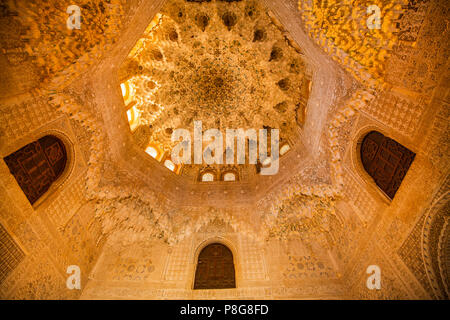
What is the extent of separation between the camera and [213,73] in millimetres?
8352

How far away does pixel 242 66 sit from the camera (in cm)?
803

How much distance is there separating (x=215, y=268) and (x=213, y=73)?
686cm

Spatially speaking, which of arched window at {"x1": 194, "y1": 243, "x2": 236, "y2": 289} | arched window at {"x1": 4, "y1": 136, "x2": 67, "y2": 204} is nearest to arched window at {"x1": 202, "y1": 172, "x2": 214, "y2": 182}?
arched window at {"x1": 194, "y1": 243, "x2": 236, "y2": 289}

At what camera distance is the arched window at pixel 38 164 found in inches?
142

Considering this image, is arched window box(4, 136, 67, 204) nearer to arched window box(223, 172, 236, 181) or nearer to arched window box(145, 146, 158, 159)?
arched window box(145, 146, 158, 159)

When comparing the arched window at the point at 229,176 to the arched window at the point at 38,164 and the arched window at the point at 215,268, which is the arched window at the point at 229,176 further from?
the arched window at the point at 38,164

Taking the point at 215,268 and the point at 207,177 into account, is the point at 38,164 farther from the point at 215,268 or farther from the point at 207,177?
the point at 207,177

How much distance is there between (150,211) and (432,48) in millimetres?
6702

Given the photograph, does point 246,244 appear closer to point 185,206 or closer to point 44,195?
point 185,206

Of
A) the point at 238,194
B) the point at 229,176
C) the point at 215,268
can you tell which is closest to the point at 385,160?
the point at 238,194

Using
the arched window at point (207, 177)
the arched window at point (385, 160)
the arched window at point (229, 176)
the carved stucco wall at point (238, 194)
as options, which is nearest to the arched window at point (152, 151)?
the carved stucco wall at point (238, 194)

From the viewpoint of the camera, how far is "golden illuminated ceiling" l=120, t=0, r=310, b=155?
677 cm

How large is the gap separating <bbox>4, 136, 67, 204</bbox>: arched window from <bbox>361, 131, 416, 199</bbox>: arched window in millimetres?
6367

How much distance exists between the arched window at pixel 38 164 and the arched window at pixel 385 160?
637 cm
